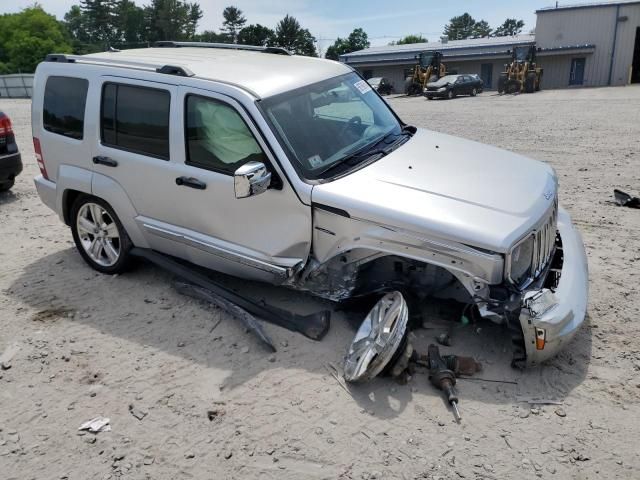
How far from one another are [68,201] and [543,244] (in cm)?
427

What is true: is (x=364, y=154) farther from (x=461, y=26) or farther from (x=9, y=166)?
(x=461, y=26)

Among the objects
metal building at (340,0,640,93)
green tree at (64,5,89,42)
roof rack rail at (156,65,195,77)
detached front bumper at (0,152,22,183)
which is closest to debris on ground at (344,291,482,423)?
roof rack rail at (156,65,195,77)

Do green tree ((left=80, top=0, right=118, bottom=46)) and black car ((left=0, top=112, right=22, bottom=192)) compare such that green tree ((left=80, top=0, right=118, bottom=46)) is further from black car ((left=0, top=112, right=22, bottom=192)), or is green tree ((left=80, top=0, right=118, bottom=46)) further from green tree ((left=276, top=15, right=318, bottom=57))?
black car ((left=0, top=112, right=22, bottom=192))

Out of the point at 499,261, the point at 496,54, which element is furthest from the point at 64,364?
the point at 496,54

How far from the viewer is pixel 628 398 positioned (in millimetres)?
3416

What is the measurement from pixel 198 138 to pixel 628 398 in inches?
137

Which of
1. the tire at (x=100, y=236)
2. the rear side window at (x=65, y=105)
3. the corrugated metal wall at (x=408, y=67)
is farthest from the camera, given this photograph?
the corrugated metal wall at (x=408, y=67)

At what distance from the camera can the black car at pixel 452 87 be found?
31.9 meters

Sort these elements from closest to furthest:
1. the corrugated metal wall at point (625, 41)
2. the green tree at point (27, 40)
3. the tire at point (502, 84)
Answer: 1. the tire at point (502, 84)
2. the corrugated metal wall at point (625, 41)
3. the green tree at point (27, 40)

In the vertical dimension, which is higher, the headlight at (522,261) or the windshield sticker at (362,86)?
the windshield sticker at (362,86)

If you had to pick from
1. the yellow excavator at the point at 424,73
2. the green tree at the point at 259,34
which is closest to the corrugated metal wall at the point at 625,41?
the yellow excavator at the point at 424,73

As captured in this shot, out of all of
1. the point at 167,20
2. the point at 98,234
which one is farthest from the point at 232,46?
the point at 167,20

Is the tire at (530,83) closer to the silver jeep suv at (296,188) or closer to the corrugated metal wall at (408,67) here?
the corrugated metal wall at (408,67)

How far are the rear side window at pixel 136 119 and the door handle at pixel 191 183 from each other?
0.81 ft
